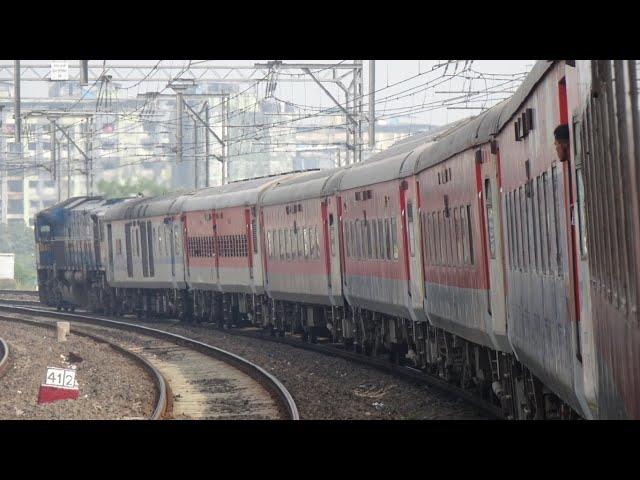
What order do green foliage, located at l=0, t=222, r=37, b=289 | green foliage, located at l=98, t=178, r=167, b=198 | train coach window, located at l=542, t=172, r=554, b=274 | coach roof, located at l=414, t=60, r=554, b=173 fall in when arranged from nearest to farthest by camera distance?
1. train coach window, located at l=542, t=172, r=554, b=274
2. coach roof, located at l=414, t=60, r=554, b=173
3. green foliage, located at l=98, t=178, r=167, b=198
4. green foliage, located at l=0, t=222, r=37, b=289

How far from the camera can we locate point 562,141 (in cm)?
730

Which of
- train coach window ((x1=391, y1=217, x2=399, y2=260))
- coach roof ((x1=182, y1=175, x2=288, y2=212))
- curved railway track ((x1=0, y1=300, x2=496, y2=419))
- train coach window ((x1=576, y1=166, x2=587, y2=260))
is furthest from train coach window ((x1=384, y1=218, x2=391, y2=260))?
train coach window ((x1=576, y1=166, x2=587, y2=260))

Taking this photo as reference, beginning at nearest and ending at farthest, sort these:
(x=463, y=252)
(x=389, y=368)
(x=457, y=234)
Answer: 1. (x=463, y=252)
2. (x=457, y=234)
3. (x=389, y=368)

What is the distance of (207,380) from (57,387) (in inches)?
128

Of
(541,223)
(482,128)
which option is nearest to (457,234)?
(482,128)

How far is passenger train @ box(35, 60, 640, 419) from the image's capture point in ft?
18.0

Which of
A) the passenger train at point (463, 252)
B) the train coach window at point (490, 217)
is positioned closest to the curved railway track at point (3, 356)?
the passenger train at point (463, 252)

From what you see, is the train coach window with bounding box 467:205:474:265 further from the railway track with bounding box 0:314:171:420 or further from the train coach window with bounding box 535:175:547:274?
the train coach window with bounding box 535:175:547:274

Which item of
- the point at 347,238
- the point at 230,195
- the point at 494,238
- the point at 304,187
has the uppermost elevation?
the point at 230,195

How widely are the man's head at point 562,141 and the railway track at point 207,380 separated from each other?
9.30 meters

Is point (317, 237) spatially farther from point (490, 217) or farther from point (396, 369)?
point (490, 217)

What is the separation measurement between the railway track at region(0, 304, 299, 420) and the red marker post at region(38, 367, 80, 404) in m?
1.44
